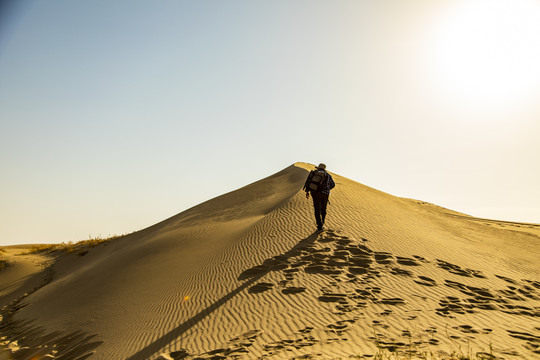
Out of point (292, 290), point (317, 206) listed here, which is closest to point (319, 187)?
point (317, 206)

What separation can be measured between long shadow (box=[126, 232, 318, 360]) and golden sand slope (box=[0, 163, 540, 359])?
0.03m

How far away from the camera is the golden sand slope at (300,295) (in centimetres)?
538

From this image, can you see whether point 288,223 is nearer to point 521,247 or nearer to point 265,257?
point 265,257

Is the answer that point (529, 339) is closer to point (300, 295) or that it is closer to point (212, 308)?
point (300, 295)

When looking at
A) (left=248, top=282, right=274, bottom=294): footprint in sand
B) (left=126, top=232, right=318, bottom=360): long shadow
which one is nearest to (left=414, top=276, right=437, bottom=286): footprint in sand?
(left=126, top=232, right=318, bottom=360): long shadow

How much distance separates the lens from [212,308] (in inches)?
277

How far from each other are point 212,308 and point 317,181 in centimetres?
494

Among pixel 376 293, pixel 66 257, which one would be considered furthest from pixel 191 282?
pixel 66 257

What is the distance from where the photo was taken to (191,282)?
8.74m

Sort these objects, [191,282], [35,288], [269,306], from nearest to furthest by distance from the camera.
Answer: [269,306]
[191,282]
[35,288]

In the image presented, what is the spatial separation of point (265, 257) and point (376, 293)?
10.4 ft

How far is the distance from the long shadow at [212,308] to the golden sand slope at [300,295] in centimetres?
3

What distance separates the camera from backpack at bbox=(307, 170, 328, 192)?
419 inches

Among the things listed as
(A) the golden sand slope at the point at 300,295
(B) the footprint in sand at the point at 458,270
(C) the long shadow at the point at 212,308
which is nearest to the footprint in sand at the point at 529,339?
(A) the golden sand slope at the point at 300,295
